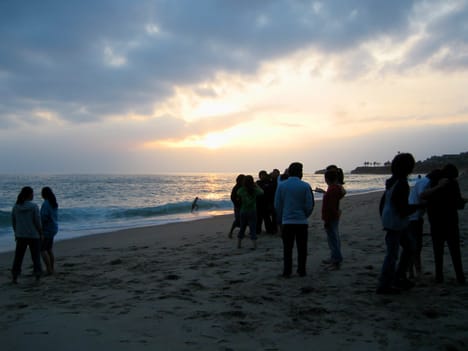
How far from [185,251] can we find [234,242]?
4.88 ft

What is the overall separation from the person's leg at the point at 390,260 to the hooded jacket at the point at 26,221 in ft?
17.5

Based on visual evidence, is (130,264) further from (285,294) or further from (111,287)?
(285,294)

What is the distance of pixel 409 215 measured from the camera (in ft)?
14.2

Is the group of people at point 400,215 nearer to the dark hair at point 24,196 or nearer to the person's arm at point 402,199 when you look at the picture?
the person's arm at point 402,199

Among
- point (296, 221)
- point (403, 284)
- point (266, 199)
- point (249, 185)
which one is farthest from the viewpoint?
point (266, 199)

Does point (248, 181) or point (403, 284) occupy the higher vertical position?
point (248, 181)

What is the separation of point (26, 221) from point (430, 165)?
114462 millimetres

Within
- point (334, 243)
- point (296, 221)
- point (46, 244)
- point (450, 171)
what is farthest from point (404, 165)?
point (46, 244)

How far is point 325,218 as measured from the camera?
6027mm

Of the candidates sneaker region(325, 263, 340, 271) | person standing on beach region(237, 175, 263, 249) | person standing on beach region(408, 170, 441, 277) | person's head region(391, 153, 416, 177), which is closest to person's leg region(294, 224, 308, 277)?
sneaker region(325, 263, 340, 271)

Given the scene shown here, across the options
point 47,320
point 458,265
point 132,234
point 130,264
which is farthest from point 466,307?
point 132,234

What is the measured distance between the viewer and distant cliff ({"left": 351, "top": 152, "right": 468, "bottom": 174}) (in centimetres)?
8230

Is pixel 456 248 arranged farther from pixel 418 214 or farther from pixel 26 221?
pixel 26 221

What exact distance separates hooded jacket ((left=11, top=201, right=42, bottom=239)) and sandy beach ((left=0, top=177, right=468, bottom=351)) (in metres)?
0.82
